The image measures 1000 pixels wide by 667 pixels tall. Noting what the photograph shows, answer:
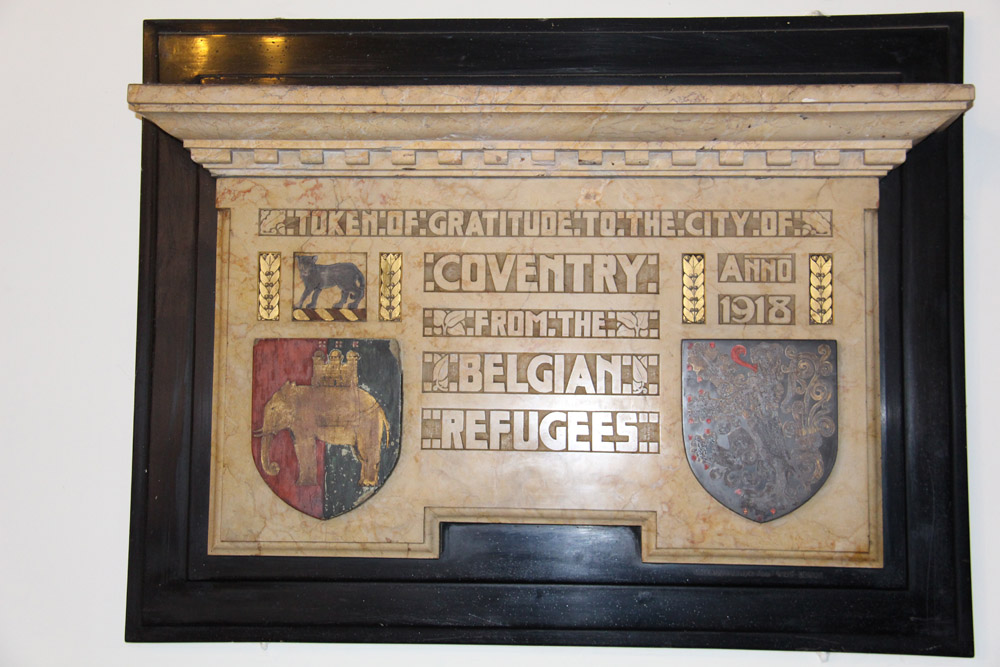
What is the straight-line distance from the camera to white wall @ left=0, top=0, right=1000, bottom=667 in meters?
2.56

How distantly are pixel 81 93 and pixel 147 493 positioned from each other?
5.25 ft

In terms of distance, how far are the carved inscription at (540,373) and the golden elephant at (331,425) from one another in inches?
9.4

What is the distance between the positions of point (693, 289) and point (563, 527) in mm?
993

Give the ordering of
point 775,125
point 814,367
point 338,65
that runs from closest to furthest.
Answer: point 775,125 < point 814,367 < point 338,65

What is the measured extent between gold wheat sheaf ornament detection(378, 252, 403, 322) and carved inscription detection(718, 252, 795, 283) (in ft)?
3.88

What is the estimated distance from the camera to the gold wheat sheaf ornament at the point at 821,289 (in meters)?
2.50

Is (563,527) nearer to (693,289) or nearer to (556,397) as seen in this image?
(556,397)

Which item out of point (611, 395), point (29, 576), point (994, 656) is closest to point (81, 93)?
point (29, 576)

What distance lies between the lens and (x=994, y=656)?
8.15ft

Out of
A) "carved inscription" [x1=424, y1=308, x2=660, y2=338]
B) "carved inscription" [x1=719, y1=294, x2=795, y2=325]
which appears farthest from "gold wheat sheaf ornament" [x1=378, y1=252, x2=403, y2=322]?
"carved inscription" [x1=719, y1=294, x2=795, y2=325]

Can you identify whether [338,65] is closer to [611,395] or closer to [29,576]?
[611,395]

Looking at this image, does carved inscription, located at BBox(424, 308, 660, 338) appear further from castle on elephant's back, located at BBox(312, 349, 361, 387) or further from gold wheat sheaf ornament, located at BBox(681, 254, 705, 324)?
castle on elephant's back, located at BBox(312, 349, 361, 387)

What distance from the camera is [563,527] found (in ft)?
8.25

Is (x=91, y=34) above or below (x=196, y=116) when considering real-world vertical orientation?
above
